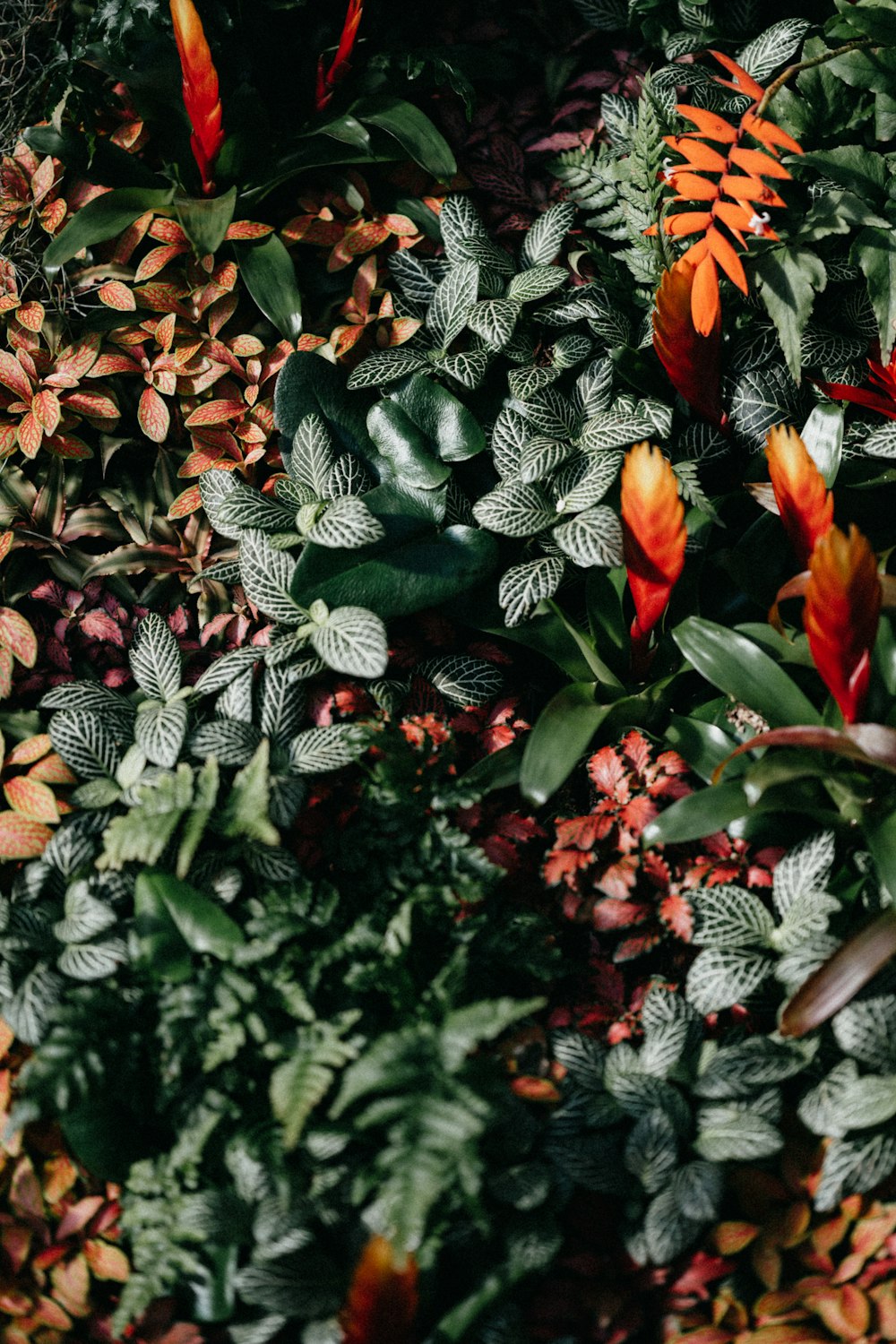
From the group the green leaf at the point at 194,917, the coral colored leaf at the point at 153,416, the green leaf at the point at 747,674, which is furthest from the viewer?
the coral colored leaf at the point at 153,416

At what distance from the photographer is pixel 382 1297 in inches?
61.2

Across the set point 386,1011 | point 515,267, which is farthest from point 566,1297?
point 515,267

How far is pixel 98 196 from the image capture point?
8.64 feet

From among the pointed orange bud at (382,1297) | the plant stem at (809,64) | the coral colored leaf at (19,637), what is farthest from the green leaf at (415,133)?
the pointed orange bud at (382,1297)

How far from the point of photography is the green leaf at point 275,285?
261 cm

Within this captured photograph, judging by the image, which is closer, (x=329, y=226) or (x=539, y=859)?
(x=539, y=859)

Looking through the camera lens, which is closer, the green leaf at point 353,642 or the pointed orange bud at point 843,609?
the pointed orange bud at point 843,609

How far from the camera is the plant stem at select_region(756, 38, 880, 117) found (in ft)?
7.39

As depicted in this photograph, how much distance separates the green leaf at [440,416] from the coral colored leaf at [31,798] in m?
1.19

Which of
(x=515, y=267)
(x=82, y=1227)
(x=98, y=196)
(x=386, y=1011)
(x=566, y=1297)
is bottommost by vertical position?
(x=566, y=1297)

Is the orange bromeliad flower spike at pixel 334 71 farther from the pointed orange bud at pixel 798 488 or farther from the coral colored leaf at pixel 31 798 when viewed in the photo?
the coral colored leaf at pixel 31 798

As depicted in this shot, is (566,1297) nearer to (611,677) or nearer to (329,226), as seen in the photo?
(611,677)

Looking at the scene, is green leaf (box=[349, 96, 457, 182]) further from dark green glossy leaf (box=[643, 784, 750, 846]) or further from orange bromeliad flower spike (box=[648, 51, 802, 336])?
dark green glossy leaf (box=[643, 784, 750, 846])

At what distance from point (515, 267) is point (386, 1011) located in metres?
1.90
